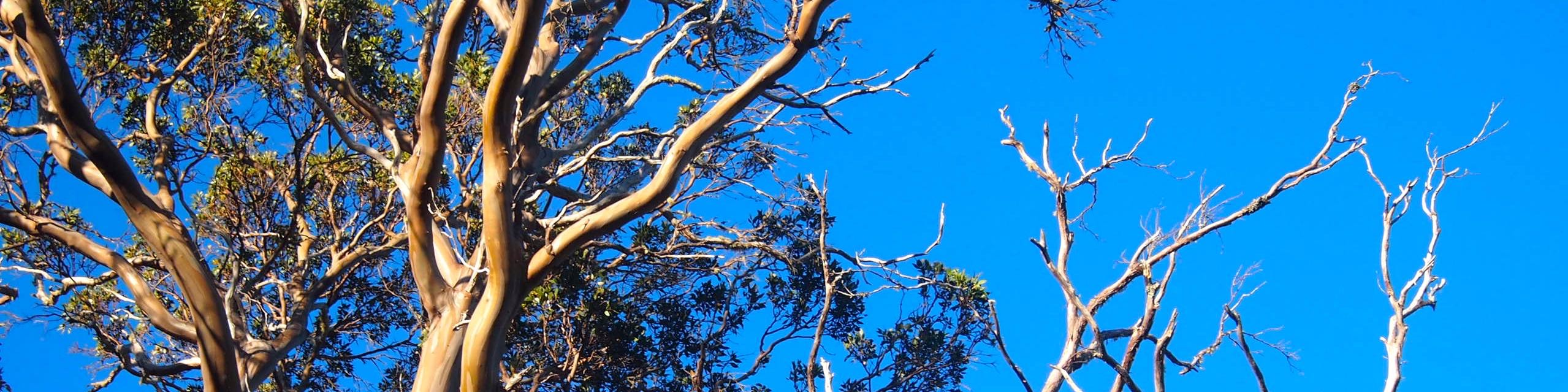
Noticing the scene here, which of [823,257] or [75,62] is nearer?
[823,257]

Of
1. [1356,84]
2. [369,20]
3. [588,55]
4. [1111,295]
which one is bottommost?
[1111,295]

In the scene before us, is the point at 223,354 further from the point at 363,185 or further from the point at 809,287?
the point at 809,287

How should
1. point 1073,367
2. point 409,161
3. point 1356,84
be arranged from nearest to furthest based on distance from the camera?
1. point 1073,367
2. point 1356,84
3. point 409,161

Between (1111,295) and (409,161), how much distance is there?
390 centimetres

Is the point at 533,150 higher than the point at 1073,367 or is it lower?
higher

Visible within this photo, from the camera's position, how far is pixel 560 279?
29.5ft

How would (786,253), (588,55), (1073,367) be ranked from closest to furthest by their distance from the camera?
(1073,367), (588,55), (786,253)

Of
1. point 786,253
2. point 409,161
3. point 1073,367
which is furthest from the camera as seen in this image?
point 786,253

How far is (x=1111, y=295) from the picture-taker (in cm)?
610

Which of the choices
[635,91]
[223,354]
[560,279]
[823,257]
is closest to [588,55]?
[635,91]

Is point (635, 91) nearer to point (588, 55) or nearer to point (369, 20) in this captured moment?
point (588, 55)

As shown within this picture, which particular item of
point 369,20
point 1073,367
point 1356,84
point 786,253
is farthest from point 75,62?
point 1356,84

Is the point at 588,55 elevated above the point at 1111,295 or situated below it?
above

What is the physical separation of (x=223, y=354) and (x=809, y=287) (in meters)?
4.19
